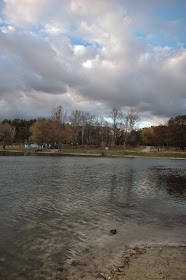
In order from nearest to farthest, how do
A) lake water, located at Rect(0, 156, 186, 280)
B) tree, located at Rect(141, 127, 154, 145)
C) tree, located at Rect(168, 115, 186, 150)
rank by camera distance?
lake water, located at Rect(0, 156, 186, 280) < tree, located at Rect(168, 115, 186, 150) < tree, located at Rect(141, 127, 154, 145)

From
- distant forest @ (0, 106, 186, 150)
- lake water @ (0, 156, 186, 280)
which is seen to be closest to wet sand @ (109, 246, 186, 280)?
lake water @ (0, 156, 186, 280)

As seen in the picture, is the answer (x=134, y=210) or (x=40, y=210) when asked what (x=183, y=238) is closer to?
(x=134, y=210)

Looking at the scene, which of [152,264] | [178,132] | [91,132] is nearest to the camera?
[152,264]

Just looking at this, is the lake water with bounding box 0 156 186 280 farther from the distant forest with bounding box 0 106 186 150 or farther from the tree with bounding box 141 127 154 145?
the tree with bounding box 141 127 154 145

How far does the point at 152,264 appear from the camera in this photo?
579cm

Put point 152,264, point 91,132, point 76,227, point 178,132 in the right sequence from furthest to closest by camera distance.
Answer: point 91,132
point 178,132
point 76,227
point 152,264

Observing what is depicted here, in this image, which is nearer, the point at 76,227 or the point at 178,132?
the point at 76,227

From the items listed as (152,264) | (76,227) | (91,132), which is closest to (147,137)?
(91,132)

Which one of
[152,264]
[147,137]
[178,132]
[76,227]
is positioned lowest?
[76,227]

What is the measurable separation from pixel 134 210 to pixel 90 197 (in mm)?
3493

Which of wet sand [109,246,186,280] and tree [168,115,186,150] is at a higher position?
tree [168,115,186,150]

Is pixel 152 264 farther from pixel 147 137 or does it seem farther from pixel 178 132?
pixel 147 137

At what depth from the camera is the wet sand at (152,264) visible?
5186 mm

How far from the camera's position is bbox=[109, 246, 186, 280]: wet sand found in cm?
519
